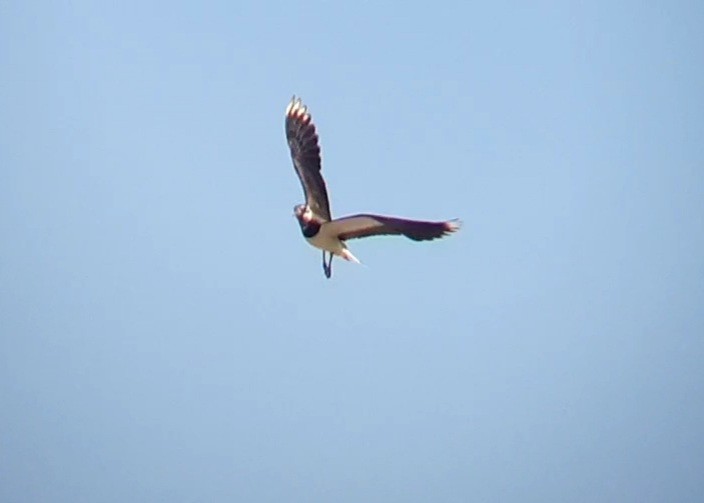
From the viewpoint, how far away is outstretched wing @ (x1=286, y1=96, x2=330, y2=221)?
637 inches

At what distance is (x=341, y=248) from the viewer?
15.8 meters

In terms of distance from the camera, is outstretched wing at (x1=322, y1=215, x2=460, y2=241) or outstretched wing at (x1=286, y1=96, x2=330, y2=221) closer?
outstretched wing at (x1=322, y1=215, x2=460, y2=241)

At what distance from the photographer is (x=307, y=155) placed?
16562 mm

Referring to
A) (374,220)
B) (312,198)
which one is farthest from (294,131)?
(374,220)

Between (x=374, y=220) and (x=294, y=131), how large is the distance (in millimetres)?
2033

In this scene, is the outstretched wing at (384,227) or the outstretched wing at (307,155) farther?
the outstretched wing at (307,155)

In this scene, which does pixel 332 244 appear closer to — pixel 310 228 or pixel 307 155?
pixel 310 228

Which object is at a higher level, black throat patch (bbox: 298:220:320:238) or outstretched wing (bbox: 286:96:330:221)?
outstretched wing (bbox: 286:96:330:221)

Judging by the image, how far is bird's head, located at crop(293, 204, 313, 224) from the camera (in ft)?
52.0

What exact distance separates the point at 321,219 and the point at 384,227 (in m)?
1.06

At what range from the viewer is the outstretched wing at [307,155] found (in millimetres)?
16188

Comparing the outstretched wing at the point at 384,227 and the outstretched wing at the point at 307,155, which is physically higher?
the outstretched wing at the point at 307,155

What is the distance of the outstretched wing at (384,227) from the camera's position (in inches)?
577

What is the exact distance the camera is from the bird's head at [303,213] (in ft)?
52.0
